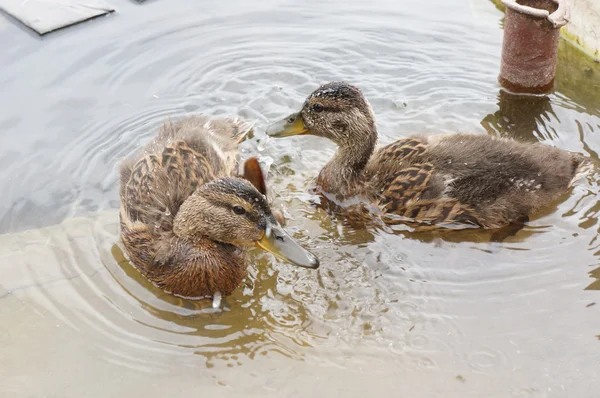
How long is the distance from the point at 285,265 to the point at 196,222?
80cm

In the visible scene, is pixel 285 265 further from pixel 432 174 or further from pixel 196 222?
pixel 432 174

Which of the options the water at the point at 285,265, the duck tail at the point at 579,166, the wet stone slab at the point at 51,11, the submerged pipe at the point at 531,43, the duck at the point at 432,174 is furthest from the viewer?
the wet stone slab at the point at 51,11

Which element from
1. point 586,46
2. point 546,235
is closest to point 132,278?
point 546,235

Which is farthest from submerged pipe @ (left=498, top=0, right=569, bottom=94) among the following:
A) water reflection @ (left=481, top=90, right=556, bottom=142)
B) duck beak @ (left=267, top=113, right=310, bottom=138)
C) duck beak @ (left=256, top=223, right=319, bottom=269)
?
duck beak @ (left=256, top=223, right=319, bottom=269)

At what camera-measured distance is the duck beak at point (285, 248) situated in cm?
379

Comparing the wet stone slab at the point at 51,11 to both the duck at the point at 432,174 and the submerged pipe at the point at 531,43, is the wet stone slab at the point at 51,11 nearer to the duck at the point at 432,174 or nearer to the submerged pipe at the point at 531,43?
the duck at the point at 432,174

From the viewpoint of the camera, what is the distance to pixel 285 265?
444 cm

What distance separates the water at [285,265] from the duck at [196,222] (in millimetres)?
218

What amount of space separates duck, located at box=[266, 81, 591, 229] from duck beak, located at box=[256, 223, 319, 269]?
1.08 meters

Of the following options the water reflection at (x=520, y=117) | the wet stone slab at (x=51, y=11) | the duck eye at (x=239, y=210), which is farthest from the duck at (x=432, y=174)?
the wet stone slab at (x=51, y=11)

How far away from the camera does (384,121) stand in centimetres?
590

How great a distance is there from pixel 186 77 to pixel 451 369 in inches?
166

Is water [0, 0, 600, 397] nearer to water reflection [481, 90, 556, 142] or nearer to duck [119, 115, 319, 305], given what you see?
water reflection [481, 90, 556, 142]

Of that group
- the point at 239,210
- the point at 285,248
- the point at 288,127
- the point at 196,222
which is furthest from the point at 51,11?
the point at 285,248
